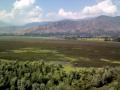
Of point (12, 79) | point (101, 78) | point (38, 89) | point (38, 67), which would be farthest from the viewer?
point (38, 67)

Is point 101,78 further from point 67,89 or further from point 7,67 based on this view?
point 7,67

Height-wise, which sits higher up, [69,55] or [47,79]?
[47,79]

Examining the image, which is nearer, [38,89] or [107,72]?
[38,89]

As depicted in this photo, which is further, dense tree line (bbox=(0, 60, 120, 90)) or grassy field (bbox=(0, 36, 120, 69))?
grassy field (bbox=(0, 36, 120, 69))

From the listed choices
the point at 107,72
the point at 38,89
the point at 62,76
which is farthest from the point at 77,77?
the point at 38,89

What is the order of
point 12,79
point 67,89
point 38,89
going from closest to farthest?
point 67,89 → point 38,89 → point 12,79

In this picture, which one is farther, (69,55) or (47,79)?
(69,55)

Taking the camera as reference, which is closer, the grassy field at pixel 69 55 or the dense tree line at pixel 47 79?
the dense tree line at pixel 47 79
